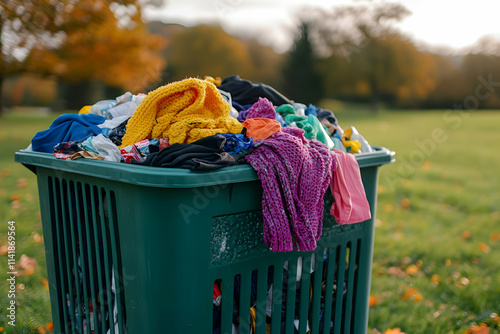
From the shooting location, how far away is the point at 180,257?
3.80ft

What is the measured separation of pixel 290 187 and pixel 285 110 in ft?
1.91

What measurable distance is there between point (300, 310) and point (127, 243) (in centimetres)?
68

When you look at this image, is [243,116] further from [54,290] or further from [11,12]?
[11,12]

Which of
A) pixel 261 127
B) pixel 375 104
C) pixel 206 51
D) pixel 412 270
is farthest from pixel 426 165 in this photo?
pixel 375 104

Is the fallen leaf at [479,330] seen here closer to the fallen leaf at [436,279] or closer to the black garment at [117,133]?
the fallen leaf at [436,279]

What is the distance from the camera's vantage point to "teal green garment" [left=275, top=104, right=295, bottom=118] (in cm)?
178

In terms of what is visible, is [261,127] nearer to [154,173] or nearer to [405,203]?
[154,173]

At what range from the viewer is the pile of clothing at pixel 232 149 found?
4.12 feet

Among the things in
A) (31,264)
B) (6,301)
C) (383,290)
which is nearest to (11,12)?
(31,264)

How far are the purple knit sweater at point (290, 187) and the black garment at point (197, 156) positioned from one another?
3.7 inches

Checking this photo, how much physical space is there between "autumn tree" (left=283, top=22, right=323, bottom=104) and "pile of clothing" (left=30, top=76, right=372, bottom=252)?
26.4 metres

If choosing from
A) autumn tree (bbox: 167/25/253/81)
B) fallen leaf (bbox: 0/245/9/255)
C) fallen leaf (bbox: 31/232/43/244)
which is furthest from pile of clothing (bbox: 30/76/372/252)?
autumn tree (bbox: 167/25/253/81)

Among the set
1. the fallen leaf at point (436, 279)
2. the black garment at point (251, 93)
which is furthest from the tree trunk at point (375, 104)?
the black garment at point (251, 93)

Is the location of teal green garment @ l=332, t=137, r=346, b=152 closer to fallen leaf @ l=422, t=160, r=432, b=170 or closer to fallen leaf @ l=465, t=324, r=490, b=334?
fallen leaf @ l=465, t=324, r=490, b=334
